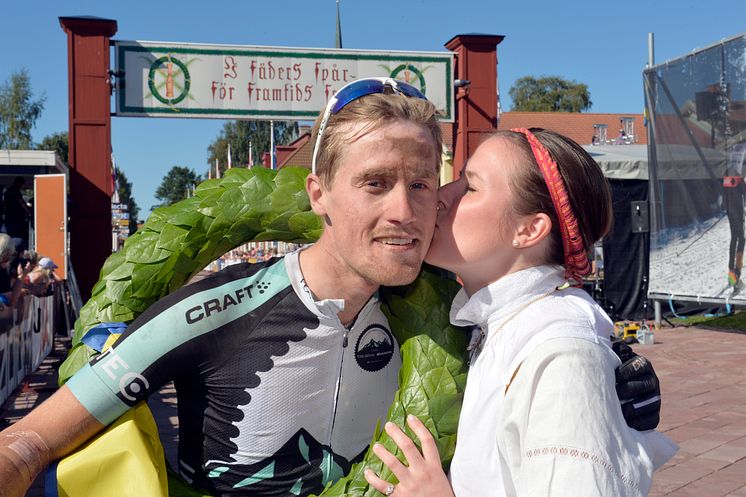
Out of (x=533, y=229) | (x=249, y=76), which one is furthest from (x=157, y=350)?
(x=249, y=76)

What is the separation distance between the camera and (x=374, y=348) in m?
2.12

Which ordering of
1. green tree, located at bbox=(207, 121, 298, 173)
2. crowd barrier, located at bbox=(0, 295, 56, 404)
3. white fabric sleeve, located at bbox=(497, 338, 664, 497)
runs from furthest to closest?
1. green tree, located at bbox=(207, 121, 298, 173)
2. crowd barrier, located at bbox=(0, 295, 56, 404)
3. white fabric sleeve, located at bbox=(497, 338, 664, 497)

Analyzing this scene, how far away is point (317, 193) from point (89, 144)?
233 inches

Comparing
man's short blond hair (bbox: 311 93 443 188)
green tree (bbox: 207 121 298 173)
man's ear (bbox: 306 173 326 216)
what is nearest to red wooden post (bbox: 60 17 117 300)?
man's ear (bbox: 306 173 326 216)

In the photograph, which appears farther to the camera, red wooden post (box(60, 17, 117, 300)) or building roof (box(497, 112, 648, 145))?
building roof (box(497, 112, 648, 145))

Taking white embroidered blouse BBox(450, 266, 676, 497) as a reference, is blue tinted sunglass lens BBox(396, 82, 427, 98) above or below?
above

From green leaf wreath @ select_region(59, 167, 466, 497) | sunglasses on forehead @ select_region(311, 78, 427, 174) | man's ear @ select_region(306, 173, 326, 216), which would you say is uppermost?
sunglasses on forehead @ select_region(311, 78, 427, 174)

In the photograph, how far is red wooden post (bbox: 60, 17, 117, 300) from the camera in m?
7.02

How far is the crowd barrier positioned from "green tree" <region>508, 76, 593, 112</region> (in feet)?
162

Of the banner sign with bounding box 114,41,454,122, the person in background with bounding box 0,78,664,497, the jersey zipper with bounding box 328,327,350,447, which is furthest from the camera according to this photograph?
the banner sign with bounding box 114,41,454,122

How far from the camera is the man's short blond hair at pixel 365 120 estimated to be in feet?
6.07

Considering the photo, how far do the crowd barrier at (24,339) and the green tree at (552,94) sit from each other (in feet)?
162

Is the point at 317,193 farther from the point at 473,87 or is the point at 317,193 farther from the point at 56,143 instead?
the point at 56,143

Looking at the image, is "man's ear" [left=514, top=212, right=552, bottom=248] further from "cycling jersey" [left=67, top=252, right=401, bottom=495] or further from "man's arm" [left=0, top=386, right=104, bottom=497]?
"man's arm" [left=0, top=386, right=104, bottom=497]
